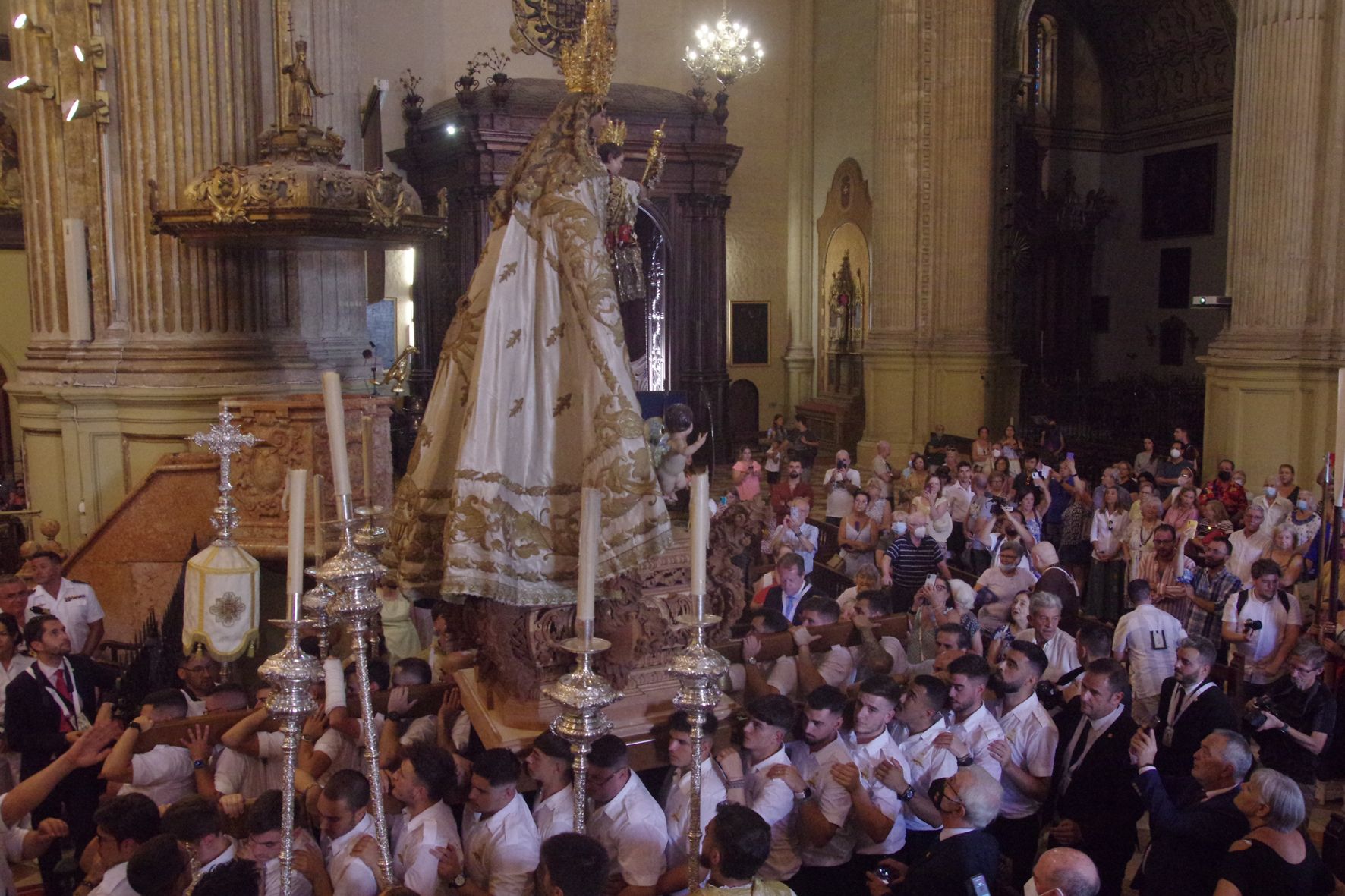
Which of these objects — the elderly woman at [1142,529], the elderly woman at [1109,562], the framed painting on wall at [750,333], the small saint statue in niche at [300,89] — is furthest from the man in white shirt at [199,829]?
the framed painting on wall at [750,333]

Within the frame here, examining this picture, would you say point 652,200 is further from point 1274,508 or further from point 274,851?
point 274,851

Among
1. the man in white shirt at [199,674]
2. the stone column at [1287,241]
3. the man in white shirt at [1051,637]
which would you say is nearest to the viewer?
the man in white shirt at [199,674]

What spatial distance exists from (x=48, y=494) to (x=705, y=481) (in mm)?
7192

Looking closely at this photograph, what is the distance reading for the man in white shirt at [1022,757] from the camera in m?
4.83

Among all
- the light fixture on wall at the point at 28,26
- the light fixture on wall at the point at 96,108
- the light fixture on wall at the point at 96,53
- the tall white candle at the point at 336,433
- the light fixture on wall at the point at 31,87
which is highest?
the light fixture on wall at the point at 28,26

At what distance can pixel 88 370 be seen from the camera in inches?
317

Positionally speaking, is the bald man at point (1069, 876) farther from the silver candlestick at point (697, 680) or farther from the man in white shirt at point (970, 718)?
the silver candlestick at point (697, 680)

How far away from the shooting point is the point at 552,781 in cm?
388

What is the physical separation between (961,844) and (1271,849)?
105 cm

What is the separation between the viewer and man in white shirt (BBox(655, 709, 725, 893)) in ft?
12.6

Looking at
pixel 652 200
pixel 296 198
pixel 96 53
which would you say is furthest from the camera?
pixel 652 200

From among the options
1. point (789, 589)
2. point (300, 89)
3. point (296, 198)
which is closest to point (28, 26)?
point (300, 89)

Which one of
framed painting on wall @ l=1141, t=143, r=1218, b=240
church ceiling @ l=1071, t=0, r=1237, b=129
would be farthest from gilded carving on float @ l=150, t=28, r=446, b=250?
framed painting on wall @ l=1141, t=143, r=1218, b=240

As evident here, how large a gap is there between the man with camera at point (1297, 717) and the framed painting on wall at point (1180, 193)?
1923 centimetres
